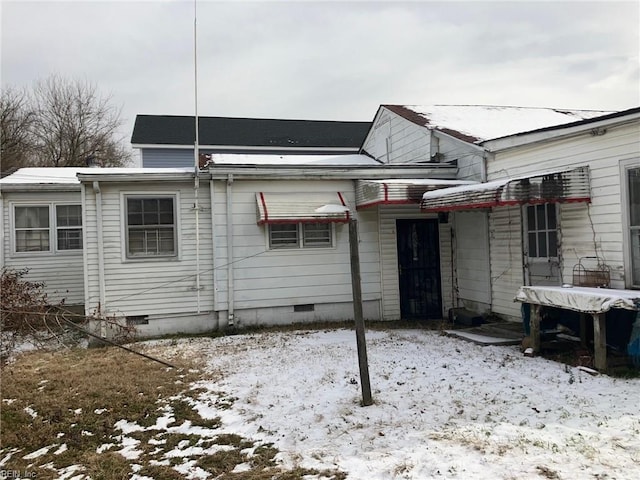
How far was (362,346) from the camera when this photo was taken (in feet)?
16.8

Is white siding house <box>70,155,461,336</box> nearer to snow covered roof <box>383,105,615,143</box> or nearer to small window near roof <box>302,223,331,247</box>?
small window near roof <box>302,223,331,247</box>

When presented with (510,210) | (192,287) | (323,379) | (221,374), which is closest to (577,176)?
(510,210)

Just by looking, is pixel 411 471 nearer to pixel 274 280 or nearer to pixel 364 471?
pixel 364 471

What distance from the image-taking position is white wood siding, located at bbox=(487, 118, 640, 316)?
6.71 meters

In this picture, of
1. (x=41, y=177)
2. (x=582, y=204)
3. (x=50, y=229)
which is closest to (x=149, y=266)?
(x=50, y=229)

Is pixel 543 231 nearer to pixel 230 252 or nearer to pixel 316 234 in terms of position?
pixel 316 234

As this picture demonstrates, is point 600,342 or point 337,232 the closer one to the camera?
point 600,342

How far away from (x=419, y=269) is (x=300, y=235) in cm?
266

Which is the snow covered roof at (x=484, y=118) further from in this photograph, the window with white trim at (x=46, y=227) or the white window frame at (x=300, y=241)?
the window with white trim at (x=46, y=227)

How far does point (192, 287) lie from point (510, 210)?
6014 millimetres

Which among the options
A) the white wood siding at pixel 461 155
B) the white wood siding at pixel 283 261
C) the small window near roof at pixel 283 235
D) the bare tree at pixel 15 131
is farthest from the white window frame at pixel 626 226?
the bare tree at pixel 15 131

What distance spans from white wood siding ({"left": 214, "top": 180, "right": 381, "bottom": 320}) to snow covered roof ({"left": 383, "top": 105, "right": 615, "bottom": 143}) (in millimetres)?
2827

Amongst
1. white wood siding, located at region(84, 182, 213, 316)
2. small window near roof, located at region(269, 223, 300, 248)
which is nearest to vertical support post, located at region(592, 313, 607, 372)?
small window near roof, located at region(269, 223, 300, 248)

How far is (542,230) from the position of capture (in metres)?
8.23
